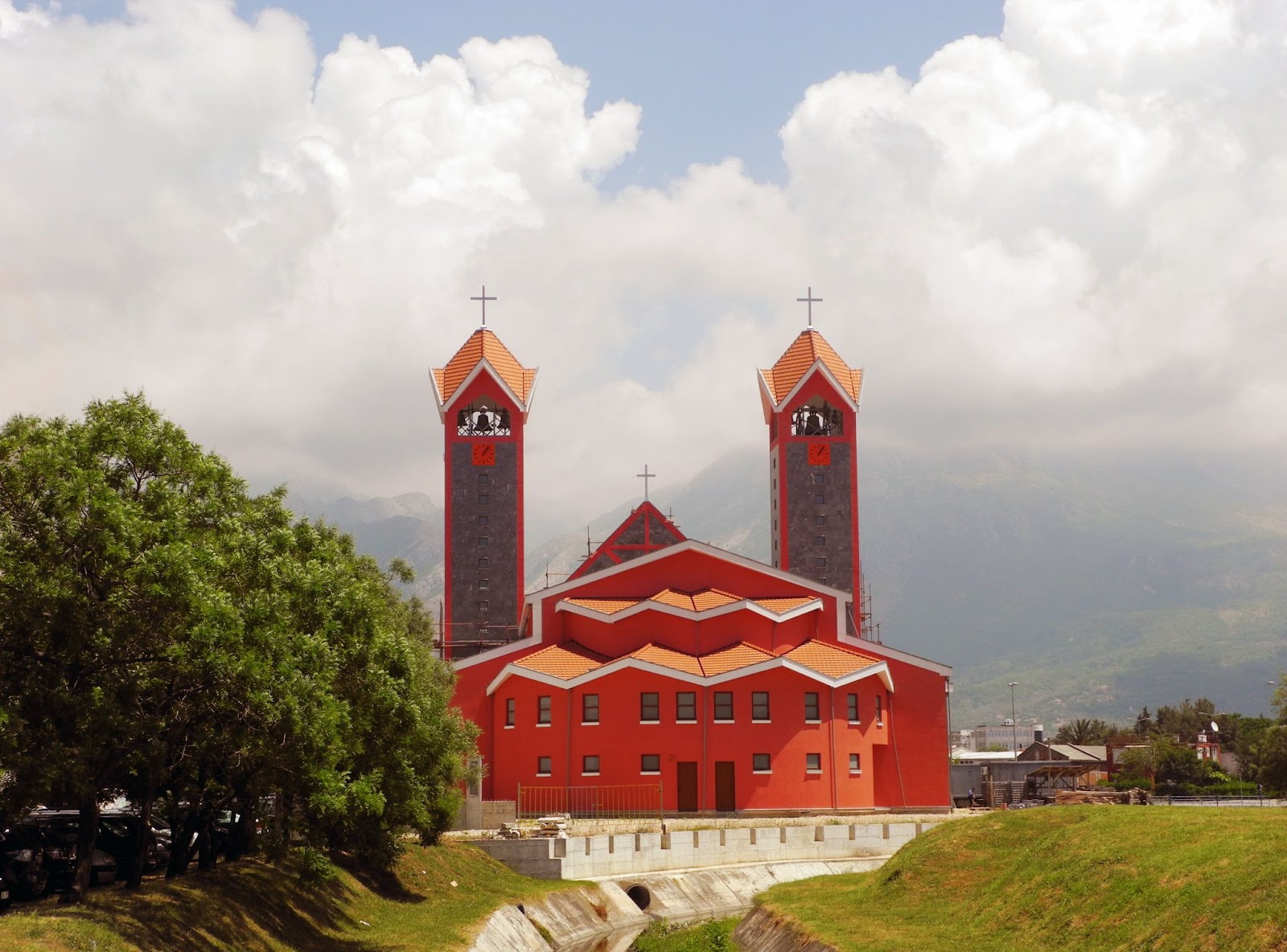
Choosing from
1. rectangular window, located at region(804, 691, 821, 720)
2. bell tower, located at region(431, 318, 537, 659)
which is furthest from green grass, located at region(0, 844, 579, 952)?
bell tower, located at region(431, 318, 537, 659)

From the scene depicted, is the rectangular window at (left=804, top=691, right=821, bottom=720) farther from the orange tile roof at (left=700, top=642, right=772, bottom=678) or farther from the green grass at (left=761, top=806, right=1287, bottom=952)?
the green grass at (left=761, top=806, right=1287, bottom=952)

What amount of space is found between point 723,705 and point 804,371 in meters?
27.4

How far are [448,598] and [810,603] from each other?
25095 mm

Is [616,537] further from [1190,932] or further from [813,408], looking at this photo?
[1190,932]

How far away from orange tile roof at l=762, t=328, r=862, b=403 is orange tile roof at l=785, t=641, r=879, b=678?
21.1 meters

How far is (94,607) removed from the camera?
1160 inches

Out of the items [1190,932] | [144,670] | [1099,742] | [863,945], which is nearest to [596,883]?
[863,945]

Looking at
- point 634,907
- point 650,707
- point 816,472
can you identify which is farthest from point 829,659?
point 634,907

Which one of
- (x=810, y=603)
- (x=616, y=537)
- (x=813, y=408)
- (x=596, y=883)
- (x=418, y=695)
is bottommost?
(x=596, y=883)

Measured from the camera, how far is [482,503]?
306 ft

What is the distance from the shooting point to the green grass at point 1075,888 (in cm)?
2594

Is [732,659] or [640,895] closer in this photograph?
[640,895]

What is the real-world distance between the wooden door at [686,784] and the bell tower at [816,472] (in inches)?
864

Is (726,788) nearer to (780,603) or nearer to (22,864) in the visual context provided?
(780,603)
